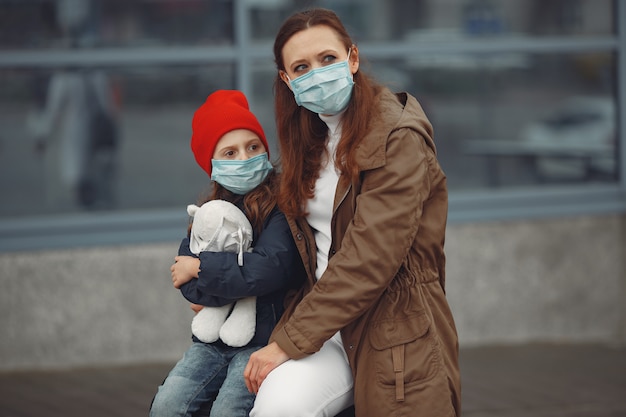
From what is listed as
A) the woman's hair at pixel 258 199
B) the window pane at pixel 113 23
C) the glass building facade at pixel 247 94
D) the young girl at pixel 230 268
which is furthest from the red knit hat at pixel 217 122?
the window pane at pixel 113 23

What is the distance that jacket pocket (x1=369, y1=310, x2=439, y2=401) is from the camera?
9.38 ft

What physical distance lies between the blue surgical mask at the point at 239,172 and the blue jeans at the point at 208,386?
523 mm

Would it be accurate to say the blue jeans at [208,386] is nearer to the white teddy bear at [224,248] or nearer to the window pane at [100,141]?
the white teddy bear at [224,248]

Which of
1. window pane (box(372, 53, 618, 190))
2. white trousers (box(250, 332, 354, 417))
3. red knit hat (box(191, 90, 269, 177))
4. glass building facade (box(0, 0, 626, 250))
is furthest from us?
window pane (box(372, 53, 618, 190))

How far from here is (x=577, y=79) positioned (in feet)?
21.3

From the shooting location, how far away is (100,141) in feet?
19.8

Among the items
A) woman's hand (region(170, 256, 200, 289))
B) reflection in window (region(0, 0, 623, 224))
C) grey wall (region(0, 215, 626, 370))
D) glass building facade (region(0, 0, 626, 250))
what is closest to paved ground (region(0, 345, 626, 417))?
grey wall (region(0, 215, 626, 370))

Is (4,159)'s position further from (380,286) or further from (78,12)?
(380,286)

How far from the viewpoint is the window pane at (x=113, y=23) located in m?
5.86

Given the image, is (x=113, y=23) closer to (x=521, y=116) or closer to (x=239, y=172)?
(x=521, y=116)

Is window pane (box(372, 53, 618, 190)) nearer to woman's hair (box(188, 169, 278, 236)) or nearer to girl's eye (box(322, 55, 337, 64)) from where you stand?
woman's hair (box(188, 169, 278, 236))

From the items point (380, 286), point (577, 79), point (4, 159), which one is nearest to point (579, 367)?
point (577, 79)

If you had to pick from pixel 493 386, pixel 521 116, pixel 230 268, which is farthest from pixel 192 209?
pixel 521 116

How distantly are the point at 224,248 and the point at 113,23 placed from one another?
327 cm
